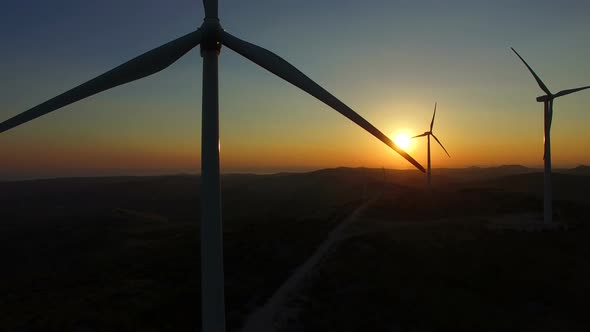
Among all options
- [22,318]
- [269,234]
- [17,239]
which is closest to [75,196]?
[17,239]

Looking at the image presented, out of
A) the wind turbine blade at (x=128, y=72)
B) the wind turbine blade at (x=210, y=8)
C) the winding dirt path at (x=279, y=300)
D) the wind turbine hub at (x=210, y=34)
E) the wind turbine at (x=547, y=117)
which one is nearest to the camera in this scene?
the wind turbine blade at (x=128, y=72)

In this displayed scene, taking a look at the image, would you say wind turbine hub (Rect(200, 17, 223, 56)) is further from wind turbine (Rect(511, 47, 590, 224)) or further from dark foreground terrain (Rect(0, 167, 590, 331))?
wind turbine (Rect(511, 47, 590, 224))

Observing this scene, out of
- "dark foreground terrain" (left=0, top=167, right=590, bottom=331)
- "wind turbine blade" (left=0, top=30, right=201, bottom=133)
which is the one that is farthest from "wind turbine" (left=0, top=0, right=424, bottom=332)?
"dark foreground terrain" (left=0, top=167, right=590, bottom=331)

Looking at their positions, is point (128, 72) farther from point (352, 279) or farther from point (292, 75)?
point (352, 279)

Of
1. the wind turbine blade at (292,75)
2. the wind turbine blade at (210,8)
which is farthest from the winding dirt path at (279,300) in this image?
the wind turbine blade at (210,8)

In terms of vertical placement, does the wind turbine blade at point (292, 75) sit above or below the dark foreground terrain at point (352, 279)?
above

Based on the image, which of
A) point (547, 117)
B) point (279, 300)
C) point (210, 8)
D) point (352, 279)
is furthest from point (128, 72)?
point (547, 117)

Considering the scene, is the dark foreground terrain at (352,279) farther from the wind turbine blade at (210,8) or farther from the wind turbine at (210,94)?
the wind turbine blade at (210,8)
